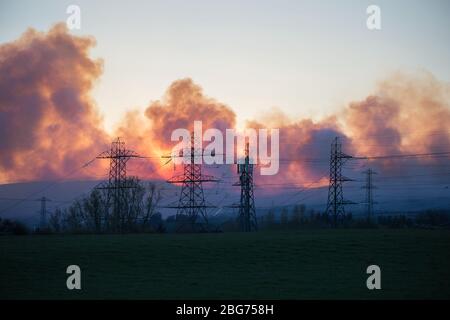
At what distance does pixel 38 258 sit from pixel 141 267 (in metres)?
8.73

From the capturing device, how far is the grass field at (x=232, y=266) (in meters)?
36.8

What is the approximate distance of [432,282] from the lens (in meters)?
38.7

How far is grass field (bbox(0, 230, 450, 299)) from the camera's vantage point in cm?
3684

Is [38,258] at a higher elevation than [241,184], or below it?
below

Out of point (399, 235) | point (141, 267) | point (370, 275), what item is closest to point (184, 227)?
point (399, 235)

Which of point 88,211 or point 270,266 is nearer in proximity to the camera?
point 270,266

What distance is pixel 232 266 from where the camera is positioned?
1861 inches

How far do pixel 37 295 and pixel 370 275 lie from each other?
19.7m

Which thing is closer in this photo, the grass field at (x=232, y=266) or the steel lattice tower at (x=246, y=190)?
the grass field at (x=232, y=266)

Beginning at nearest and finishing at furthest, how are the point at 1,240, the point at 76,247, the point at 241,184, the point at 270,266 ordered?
the point at 270,266, the point at 76,247, the point at 1,240, the point at 241,184

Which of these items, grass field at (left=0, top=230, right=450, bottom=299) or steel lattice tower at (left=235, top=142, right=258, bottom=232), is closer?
grass field at (left=0, top=230, right=450, bottom=299)
